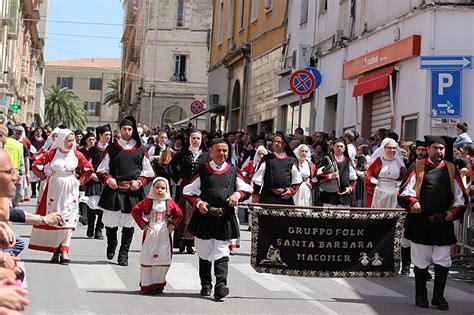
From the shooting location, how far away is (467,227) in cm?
1565

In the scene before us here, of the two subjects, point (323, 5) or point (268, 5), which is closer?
point (323, 5)

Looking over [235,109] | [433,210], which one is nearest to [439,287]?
[433,210]

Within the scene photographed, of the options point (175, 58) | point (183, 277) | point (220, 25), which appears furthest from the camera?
point (175, 58)

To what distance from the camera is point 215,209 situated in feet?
37.4

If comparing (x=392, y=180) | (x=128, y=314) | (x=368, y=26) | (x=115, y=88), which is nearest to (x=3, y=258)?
(x=128, y=314)

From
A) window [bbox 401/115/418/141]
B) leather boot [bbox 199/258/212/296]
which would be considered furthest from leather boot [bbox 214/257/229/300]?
window [bbox 401/115/418/141]

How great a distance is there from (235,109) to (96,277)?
30.3 metres

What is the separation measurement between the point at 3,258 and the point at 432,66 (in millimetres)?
16045

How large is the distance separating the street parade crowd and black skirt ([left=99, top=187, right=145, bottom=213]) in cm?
1

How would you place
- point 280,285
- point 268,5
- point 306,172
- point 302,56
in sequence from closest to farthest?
point 280,285, point 306,172, point 302,56, point 268,5

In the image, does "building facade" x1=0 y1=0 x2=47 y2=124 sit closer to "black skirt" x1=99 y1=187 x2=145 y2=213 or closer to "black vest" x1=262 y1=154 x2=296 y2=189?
"black skirt" x1=99 y1=187 x2=145 y2=213

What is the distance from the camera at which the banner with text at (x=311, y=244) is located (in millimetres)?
11531

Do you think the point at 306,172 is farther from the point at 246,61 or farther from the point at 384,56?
the point at 246,61

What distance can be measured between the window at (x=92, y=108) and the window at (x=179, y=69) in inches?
2561
